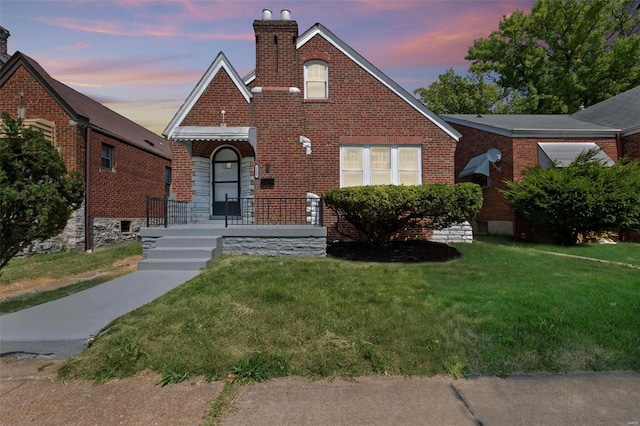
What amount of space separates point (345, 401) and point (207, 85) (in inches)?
424

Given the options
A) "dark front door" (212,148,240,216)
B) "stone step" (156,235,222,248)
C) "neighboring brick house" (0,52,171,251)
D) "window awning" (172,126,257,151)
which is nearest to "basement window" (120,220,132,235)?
"neighboring brick house" (0,52,171,251)

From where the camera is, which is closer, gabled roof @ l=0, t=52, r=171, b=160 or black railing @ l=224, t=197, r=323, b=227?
black railing @ l=224, t=197, r=323, b=227

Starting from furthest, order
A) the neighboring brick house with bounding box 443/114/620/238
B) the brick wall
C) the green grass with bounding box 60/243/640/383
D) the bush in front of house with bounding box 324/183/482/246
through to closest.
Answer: the neighboring brick house with bounding box 443/114/620/238 < the brick wall < the bush in front of house with bounding box 324/183/482/246 < the green grass with bounding box 60/243/640/383

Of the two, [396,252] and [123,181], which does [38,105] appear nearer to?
[123,181]

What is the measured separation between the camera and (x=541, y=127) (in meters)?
14.2

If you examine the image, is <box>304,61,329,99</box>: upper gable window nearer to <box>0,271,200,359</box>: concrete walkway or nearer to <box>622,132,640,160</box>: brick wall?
<box>0,271,200,359</box>: concrete walkway

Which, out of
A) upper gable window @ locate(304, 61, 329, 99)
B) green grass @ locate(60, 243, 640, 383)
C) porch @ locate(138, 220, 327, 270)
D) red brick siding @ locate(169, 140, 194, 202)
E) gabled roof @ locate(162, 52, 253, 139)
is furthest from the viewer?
upper gable window @ locate(304, 61, 329, 99)

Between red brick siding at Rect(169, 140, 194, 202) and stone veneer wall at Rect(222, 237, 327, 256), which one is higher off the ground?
red brick siding at Rect(169, 140, 194, 202)

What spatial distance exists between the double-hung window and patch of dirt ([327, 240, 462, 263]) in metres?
10.1

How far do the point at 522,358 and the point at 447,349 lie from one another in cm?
74

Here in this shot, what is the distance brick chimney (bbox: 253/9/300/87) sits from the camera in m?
10.9

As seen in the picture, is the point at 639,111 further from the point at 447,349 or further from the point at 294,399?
the point at 294,399

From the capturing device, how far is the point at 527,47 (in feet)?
85.8

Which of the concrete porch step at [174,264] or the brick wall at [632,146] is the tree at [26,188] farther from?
the brick wall at [632,146]
